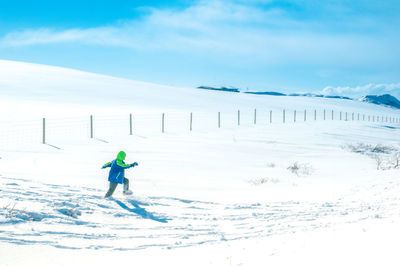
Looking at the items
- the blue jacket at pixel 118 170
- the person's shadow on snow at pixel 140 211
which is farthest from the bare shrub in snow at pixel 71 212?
the blue jacket at pixel 118 170

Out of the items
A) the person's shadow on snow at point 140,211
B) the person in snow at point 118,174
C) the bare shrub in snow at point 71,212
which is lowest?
the person's shadow on snow at point 140,211

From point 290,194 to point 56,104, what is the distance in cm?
3098

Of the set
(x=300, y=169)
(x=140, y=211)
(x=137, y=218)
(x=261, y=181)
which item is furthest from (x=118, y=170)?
(x=300, y=169)

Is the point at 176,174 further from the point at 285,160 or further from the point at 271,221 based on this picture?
the point at 285,160

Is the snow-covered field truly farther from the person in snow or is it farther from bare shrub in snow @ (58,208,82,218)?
the person in snow

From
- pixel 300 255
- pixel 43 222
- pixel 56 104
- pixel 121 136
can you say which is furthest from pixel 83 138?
pixel 56 104

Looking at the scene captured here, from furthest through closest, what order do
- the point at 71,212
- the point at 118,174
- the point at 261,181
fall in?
the point at 261,181 < the point at 118,174 < the point at 71,212

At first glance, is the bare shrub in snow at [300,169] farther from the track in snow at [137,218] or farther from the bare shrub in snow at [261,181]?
the track in snow at [137,218]

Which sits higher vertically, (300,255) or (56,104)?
(56,104)

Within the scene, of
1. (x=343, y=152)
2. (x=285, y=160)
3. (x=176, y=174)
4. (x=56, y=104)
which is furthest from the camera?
(x=56, y=104)

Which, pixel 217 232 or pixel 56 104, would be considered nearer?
pixel 217 232

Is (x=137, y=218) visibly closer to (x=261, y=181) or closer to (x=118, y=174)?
(x=118, y=174)

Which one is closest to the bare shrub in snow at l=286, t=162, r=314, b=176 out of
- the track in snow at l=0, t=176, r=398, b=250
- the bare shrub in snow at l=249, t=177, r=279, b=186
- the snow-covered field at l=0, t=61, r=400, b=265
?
the snow-covered field at l=0, t=61, r=400, b=265

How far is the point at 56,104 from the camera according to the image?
35000 millimetres
